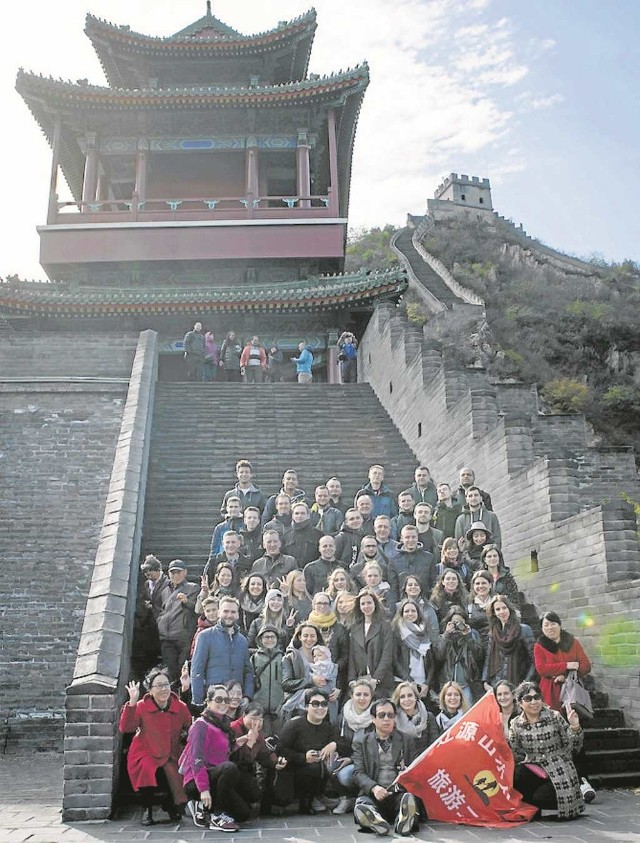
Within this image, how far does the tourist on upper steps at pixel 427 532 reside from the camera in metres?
8.04

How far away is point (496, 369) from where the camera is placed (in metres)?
40.3

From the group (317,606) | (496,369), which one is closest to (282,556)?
(317,606)

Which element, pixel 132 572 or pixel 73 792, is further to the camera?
pixel 132 572

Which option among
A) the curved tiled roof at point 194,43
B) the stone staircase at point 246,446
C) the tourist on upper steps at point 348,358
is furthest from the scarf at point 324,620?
the curved tiled roof at point 194,43

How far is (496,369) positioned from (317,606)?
116ft

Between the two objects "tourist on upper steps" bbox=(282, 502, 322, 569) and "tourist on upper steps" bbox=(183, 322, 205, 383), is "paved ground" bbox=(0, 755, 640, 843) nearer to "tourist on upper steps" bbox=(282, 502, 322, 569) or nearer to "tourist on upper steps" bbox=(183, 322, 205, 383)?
"tourist on upper steps" bbox=(282, 502, 322, 569)

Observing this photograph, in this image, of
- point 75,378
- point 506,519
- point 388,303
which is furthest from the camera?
point 388,303

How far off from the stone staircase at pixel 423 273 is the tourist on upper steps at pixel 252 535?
→ 125 feet

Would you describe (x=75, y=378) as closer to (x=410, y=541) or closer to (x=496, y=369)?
(x=410, y=541)

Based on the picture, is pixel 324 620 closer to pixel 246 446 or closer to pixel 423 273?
pixel 246 446

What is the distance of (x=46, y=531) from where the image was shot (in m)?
10.6

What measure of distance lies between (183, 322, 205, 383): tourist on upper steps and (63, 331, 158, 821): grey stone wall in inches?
275

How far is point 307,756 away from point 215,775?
0.63 metres

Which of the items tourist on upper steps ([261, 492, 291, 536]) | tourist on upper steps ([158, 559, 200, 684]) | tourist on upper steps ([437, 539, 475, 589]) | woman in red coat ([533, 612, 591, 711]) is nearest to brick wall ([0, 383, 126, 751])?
tourist on upper steps ([158, 559, 200, 684])
